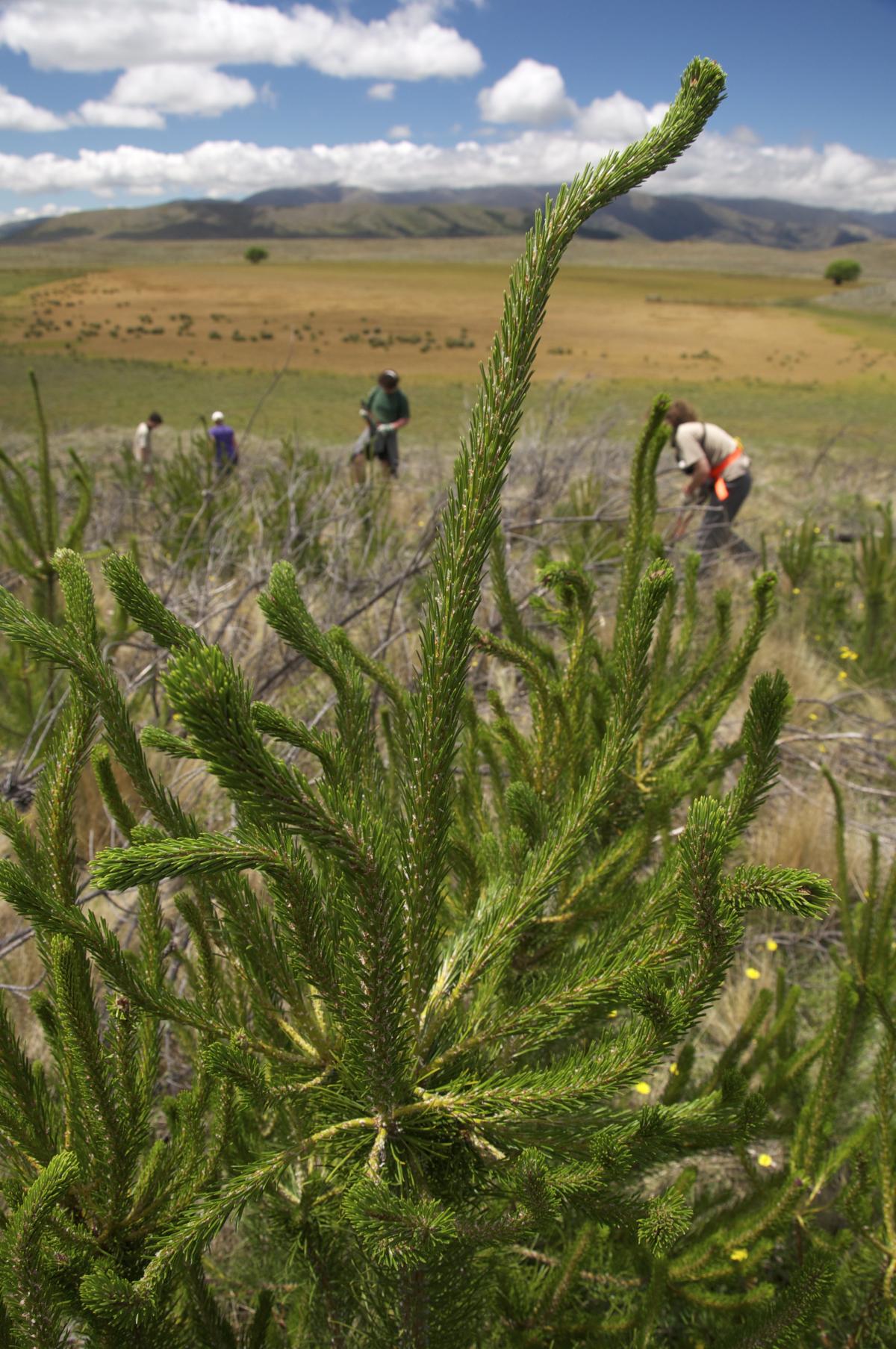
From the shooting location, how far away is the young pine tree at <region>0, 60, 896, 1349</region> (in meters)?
0.69

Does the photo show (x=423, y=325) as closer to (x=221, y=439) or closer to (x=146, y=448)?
(x=146, y=448)

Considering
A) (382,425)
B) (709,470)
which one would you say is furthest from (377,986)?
(382,425)

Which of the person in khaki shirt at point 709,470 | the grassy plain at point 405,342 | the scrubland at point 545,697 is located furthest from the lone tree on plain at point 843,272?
the person in khaki shirt at point 709,470

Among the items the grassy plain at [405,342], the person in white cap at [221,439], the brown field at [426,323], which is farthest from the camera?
the brown field at [426,323]

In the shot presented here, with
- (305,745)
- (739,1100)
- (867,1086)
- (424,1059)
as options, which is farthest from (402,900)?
(867,1086)

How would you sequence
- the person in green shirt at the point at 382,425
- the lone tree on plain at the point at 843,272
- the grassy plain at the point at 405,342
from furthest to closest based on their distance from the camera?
1. the lone tree on plain at the point at 843,272
2. the grassy plain at the point at 405,342
3. the person in green shirt at the point at 382,425

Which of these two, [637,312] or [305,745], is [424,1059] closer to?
[305,745]

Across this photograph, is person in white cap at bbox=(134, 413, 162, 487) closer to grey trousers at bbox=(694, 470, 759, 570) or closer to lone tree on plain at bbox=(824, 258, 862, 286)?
grey trousers at bbox=(694, 470, 759, 570)

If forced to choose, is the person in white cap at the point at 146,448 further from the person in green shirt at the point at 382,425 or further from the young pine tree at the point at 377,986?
the young pine tree at the point at 377,986

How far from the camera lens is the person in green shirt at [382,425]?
8078mm

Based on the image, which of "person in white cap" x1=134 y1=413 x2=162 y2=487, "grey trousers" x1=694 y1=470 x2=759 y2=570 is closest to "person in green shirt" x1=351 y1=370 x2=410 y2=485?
"person in white cap" x1=134 y1=413 x2=162 y2=487

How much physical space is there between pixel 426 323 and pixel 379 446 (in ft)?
153

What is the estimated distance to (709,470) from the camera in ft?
20.7

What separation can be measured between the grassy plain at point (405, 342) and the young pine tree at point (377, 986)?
2.85 metres
